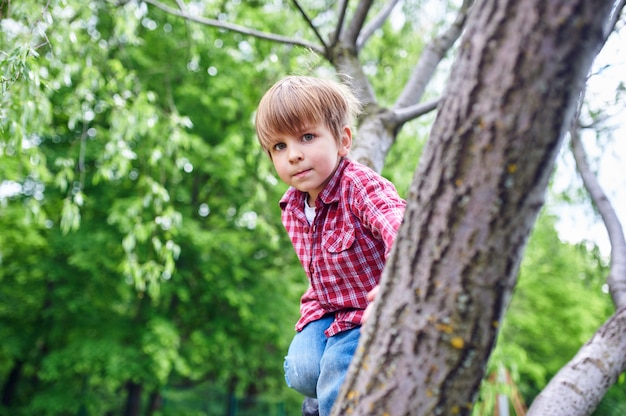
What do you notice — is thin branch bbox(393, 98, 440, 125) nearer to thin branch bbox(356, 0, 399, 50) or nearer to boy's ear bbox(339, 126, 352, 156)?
thin branch bbox(356, 0, 399, 50)

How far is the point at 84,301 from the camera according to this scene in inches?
373

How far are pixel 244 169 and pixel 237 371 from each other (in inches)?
159

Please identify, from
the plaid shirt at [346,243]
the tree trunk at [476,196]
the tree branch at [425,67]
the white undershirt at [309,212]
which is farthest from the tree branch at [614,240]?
the tree trunk at [476,196]

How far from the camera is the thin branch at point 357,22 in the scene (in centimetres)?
281

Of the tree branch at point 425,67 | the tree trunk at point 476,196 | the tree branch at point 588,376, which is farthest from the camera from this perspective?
the tree branch at point 425,67

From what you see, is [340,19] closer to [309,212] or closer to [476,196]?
[309,212]

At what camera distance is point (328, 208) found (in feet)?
6.04

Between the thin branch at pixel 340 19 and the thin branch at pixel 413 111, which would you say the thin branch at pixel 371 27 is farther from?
the thin branch at pixel 413 111

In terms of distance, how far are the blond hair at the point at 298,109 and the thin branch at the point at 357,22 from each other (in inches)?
43.4

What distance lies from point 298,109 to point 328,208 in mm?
314

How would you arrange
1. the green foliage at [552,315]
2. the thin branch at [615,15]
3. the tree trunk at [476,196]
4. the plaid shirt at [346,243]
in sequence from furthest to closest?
the green foliage at [552,315] < the thin branch at [615,15] < the plaid shirt at [346,243] < the tree trunk at [476,196]

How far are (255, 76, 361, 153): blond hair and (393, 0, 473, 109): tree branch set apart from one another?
1299mm

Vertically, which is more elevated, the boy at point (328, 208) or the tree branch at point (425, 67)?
the tree branch at point (425, 67)

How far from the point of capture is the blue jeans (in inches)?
67.4
